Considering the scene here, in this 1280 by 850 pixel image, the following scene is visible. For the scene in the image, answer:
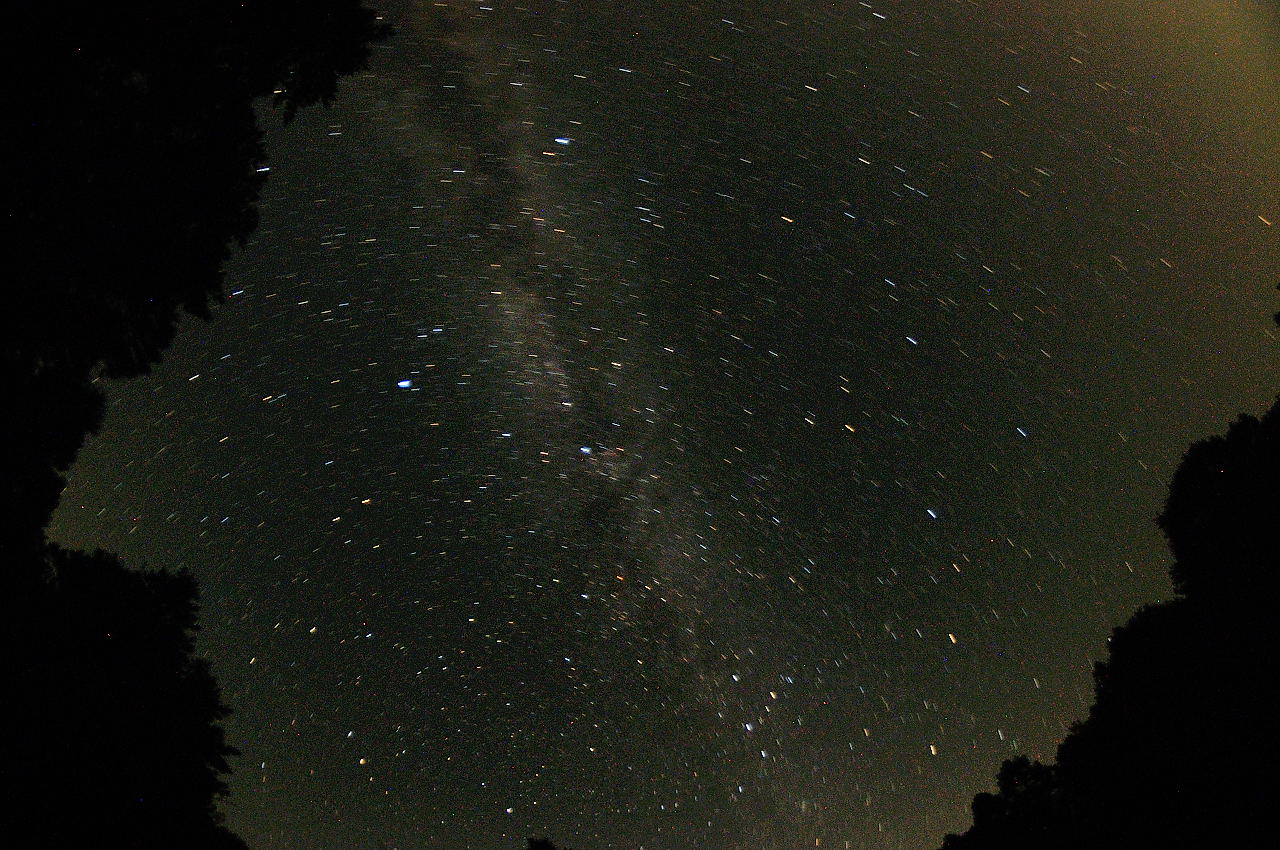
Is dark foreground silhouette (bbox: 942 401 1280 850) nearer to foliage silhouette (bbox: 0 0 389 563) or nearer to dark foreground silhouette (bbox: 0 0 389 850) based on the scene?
dark foreground silhouette (bbox: 0 0 389 850)

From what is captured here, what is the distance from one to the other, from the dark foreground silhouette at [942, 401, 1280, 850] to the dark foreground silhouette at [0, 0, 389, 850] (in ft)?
19.8

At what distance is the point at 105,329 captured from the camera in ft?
15.4

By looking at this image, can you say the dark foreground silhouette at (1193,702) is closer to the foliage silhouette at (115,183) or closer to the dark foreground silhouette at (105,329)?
the dark foreground silhouette at (105,329)

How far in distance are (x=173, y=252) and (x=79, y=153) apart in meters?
0.69

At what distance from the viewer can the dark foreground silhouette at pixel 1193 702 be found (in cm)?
519

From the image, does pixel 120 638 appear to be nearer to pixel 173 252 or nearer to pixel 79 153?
pixel 173 252

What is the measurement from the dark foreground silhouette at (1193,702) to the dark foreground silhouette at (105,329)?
602 cm

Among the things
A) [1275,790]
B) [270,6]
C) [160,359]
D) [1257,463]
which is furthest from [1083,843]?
[270,6]

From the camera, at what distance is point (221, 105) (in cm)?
495

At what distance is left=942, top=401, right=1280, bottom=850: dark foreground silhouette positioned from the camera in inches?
204

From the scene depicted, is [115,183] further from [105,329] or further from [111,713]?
[111,713]

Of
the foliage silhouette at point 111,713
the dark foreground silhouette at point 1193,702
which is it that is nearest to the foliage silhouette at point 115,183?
the foliage silhouette at point 111,713

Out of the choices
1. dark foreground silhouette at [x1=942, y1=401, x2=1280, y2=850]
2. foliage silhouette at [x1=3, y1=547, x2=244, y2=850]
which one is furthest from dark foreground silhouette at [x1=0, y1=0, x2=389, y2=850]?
dark foreground silhouette at [x1=942, y1=401, x2=1280, y2=850]

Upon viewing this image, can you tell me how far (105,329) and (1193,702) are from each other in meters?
7.54
